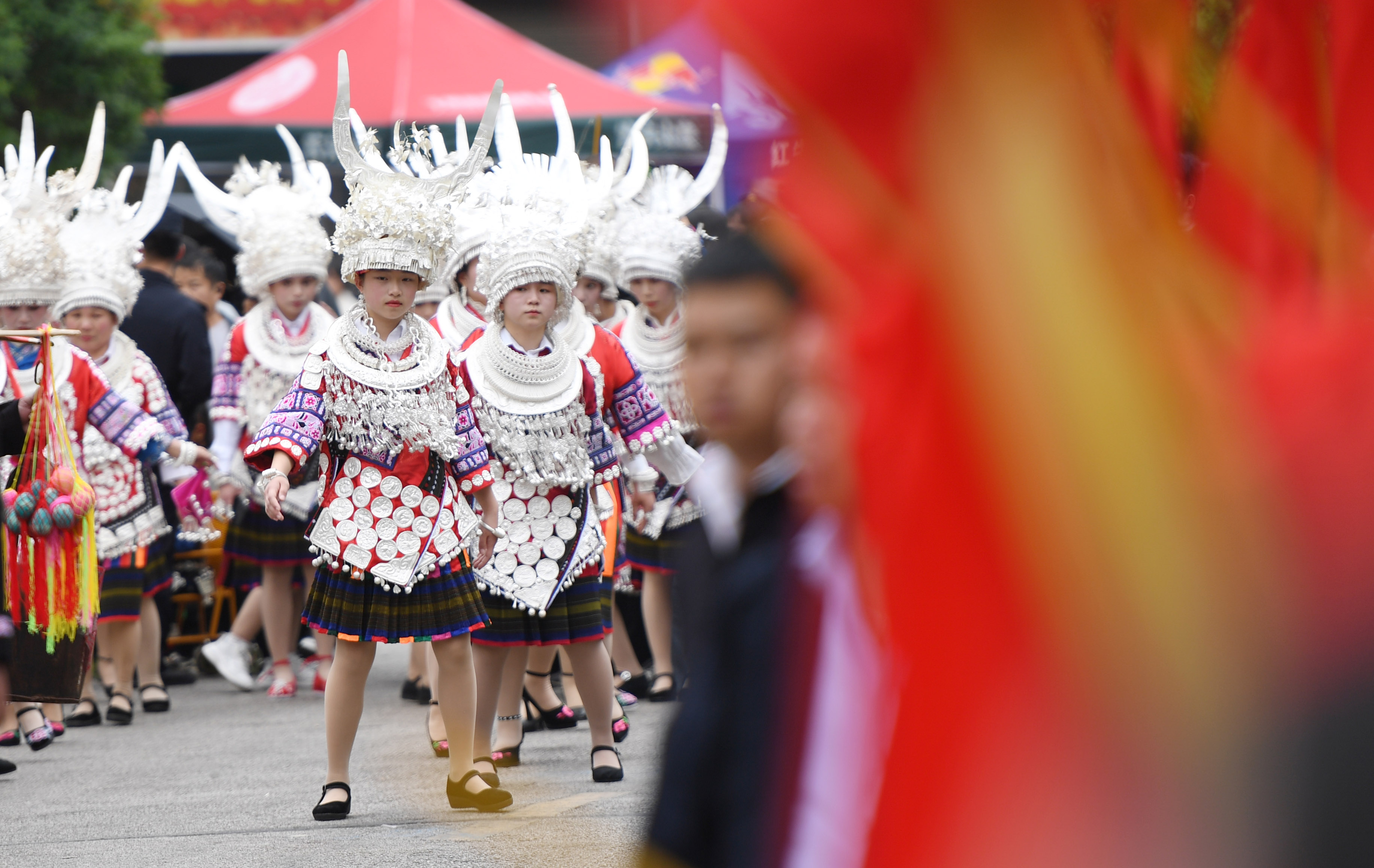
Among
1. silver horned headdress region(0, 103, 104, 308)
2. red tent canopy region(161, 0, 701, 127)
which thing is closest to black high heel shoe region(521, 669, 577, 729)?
silver horned headdress region(0, 103, 104, 308)

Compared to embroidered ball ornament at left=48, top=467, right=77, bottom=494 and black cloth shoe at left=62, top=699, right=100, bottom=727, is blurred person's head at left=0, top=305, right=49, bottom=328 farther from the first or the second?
black cloth shoe at left=62, top=699, right=100, bottom=727

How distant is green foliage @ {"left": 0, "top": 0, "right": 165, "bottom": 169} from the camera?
15.1m

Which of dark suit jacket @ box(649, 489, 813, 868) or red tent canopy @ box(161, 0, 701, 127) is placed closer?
dark suit jacket @ box(649, 489, 813, 868)

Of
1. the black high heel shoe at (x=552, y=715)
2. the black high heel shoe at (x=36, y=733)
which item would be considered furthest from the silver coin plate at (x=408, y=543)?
the black high heel shoe at (x=36, y=733)

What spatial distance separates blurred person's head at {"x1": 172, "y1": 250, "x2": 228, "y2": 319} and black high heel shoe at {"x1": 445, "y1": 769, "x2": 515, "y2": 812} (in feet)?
17.4

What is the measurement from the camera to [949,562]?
4.05 ft

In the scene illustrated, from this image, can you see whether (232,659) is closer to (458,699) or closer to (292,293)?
(292,293)

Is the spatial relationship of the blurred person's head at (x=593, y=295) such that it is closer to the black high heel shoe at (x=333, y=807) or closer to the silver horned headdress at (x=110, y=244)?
the silver horned headdress at (x=110, y=244)

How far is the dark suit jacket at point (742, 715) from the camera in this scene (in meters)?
1.64

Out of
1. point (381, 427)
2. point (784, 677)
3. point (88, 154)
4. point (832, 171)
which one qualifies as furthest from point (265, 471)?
point (832, 171)

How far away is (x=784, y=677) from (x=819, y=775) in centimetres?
14

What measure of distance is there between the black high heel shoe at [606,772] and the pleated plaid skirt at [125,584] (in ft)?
9.83

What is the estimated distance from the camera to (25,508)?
261 inches

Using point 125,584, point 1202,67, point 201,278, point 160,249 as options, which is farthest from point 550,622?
point 1202,67
